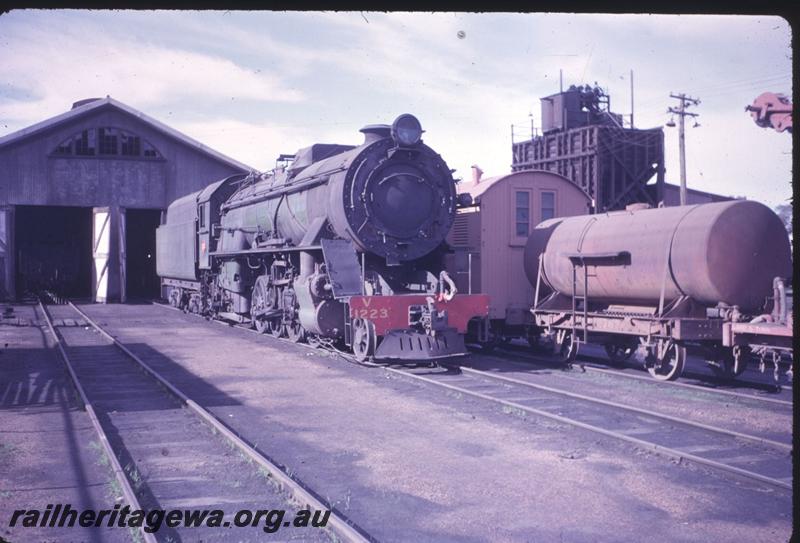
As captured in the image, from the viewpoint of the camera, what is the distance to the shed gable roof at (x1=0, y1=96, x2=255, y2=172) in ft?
93.8

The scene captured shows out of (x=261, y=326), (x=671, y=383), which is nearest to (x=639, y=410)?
(x=671, y=383)

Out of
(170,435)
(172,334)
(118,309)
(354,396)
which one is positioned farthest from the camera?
(118,309)

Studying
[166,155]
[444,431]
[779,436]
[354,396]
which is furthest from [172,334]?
[166,155]

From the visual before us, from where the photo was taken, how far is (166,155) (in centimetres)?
3206

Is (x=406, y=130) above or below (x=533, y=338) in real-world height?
above

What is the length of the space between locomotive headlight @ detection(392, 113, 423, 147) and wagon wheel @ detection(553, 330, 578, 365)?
4609mm

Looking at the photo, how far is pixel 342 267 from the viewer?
11859mm

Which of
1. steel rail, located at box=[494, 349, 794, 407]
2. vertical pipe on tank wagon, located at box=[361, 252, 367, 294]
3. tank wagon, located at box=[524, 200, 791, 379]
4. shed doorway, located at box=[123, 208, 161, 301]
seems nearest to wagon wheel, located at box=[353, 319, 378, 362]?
vertical pipe on tank wagon, located at box=[361, 252, 367, 294]

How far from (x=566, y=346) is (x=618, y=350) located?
1.02 metres

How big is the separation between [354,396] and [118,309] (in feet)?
67.7

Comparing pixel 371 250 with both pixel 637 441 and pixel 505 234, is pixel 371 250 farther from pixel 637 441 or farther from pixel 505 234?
pixel 637 441

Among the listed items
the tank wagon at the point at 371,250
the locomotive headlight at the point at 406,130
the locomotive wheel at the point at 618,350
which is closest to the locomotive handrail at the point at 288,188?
the tank wagon at the point at 371,250

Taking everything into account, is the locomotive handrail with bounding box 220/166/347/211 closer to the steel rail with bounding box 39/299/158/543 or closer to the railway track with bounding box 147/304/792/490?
the railway track with bounding box 147/304/792/490

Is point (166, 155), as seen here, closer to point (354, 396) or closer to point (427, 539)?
point (354, 396)
